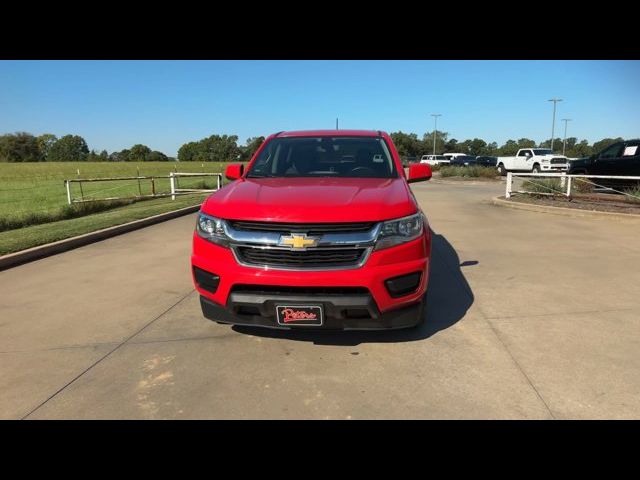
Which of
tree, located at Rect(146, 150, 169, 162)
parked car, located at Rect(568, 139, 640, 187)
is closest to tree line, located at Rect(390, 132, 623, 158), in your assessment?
tree, located at Rect(146, 150, 169, 162)

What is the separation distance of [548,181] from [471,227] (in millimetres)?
7072

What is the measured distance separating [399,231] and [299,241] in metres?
0.73

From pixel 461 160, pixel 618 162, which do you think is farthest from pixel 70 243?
pixel 461 160

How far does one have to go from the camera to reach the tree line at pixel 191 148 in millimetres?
108875

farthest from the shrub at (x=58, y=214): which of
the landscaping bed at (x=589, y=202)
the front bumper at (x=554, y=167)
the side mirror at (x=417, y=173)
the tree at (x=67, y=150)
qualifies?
the tree at (x=67, y=150)

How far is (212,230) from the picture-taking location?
3.35 meters

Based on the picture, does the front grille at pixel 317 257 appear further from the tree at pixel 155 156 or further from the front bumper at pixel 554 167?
the tree at pixel 155 156

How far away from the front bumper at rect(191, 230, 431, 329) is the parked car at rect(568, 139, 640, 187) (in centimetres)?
1401

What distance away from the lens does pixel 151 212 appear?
11.3 metres

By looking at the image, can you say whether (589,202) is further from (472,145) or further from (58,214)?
(472,145)

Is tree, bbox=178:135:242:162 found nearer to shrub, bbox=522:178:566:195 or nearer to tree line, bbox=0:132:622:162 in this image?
tree line, bbox=0:132:622:162
